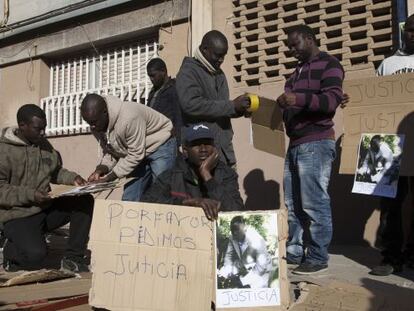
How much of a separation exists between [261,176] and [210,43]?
2.40 m

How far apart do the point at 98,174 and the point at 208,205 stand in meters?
1.57

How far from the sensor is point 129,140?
14.1 ft

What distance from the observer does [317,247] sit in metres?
4.04

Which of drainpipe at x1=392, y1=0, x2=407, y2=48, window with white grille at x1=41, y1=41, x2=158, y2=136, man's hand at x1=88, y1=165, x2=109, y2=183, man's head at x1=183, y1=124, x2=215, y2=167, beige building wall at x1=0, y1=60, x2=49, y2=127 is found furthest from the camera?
beige building wall at x1=0, y1=60, x2=49, y2=127

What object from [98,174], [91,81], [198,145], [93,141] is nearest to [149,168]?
[98,174]

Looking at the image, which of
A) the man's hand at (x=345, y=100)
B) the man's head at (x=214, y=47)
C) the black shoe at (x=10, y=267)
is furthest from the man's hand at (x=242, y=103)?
the black shoe at (x=10, y=267)

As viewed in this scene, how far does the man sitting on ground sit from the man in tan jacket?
350mm

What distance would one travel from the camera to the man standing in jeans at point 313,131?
3953 mm

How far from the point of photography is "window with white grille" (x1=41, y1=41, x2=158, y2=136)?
7.99 metres

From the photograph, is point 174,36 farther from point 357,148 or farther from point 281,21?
point 357,148

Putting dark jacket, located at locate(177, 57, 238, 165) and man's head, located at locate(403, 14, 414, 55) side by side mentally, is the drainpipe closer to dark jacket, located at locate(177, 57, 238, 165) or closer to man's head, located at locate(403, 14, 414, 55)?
man's head, located at locate(403, 14, 414, 55)

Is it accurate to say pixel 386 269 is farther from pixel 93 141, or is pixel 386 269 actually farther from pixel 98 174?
pixel 93 141

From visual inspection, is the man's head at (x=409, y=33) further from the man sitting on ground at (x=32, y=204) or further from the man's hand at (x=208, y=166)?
the man sitting on ground at (x=32, y=204)

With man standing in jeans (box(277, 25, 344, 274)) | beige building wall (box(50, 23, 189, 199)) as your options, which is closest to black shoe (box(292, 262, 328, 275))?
man standing in jeans (box(277, 25, 344, 274))
